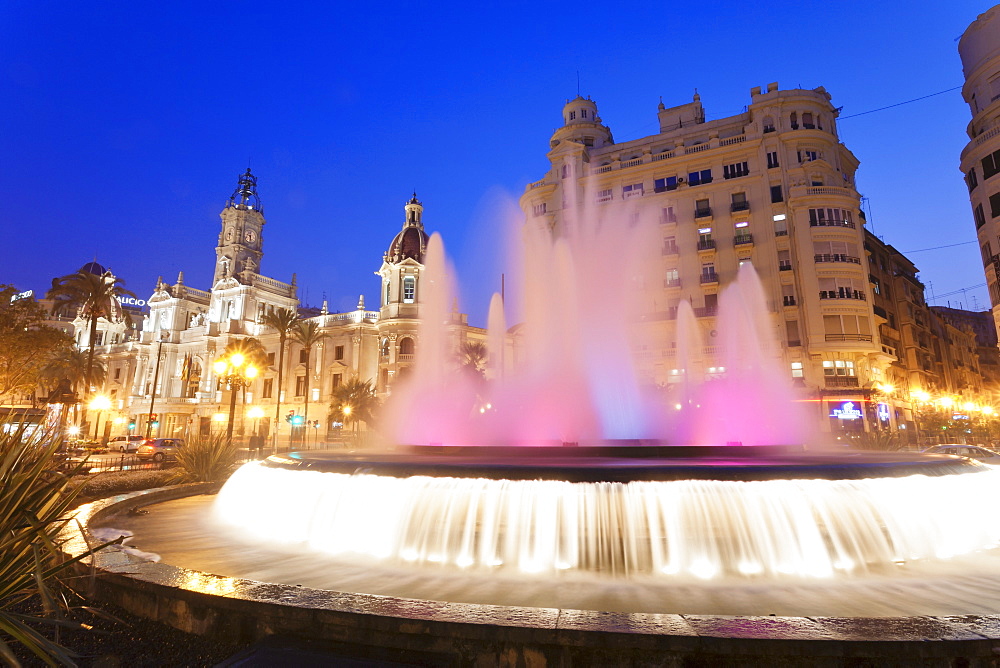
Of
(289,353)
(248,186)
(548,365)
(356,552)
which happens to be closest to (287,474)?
(356,552)

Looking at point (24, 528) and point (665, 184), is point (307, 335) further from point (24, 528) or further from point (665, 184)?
point (24, 528)

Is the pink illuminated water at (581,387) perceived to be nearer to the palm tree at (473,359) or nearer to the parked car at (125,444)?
the palm tree at (473,359)

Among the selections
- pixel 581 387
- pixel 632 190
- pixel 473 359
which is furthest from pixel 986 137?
pixel 473 359

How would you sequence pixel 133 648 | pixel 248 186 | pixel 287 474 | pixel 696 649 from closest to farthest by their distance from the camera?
pixel 696 649, pixel 133 648, pixel 287 474, pixel 248 186

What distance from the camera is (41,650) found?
104 inches

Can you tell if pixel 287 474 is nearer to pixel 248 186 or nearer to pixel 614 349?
pixel 614 349

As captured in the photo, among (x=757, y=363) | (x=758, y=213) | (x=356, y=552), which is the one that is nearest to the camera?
(x=356, y=552)

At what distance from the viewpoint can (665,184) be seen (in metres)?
49.7

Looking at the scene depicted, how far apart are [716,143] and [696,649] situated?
51.6 m

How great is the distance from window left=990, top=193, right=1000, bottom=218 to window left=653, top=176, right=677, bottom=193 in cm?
2218

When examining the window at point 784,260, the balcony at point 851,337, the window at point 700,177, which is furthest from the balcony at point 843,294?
the window at point 700,177

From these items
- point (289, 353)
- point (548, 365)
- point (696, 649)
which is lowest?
point (696, 649)

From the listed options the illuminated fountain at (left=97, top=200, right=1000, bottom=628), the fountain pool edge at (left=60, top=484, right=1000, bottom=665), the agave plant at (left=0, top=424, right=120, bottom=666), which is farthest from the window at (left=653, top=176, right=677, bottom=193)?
the agave plant at (left=0, top=424, right=120, bottom=666)

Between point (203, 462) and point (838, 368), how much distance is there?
43039mm
